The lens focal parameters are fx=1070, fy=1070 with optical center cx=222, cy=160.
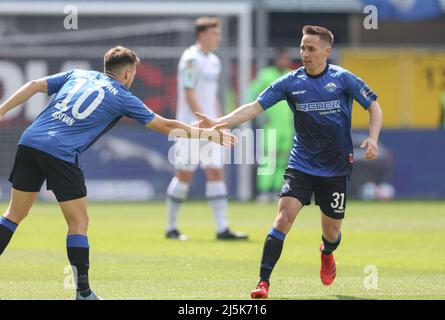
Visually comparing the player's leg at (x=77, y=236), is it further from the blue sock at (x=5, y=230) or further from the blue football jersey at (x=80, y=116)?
the blue sock at (x=5, y=230)

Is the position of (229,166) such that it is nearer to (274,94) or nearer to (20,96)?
(274,94)

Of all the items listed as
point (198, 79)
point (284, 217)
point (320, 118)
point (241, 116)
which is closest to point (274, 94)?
point (241, 116)

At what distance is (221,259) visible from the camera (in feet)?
38.4

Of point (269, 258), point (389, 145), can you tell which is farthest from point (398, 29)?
point (269, 258)

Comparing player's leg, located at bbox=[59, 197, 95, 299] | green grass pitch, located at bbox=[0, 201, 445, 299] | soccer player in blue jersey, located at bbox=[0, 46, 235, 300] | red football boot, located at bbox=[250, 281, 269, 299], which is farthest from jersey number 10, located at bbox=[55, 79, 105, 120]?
red football boot, located at bbox=[250, 281, 269, 299]

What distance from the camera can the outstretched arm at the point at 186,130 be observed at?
872 centimetres

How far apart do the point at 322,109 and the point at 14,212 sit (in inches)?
110

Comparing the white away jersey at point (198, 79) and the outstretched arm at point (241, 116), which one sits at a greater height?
the white away jersey at point (198, 79)

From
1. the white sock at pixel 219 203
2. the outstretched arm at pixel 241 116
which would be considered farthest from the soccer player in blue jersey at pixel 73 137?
the white sock at pixel 219 203

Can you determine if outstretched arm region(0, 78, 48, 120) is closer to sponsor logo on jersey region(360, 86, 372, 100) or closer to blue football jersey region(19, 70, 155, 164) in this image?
blue football jersey region(19, 70, 155, 164)

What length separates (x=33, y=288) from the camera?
30.6 ft

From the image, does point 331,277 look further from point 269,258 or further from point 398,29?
point 398,29

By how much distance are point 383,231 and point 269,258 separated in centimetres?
643

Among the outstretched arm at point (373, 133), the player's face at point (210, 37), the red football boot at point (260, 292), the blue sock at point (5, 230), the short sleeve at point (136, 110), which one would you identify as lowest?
the red football boot at point (260, 292)
